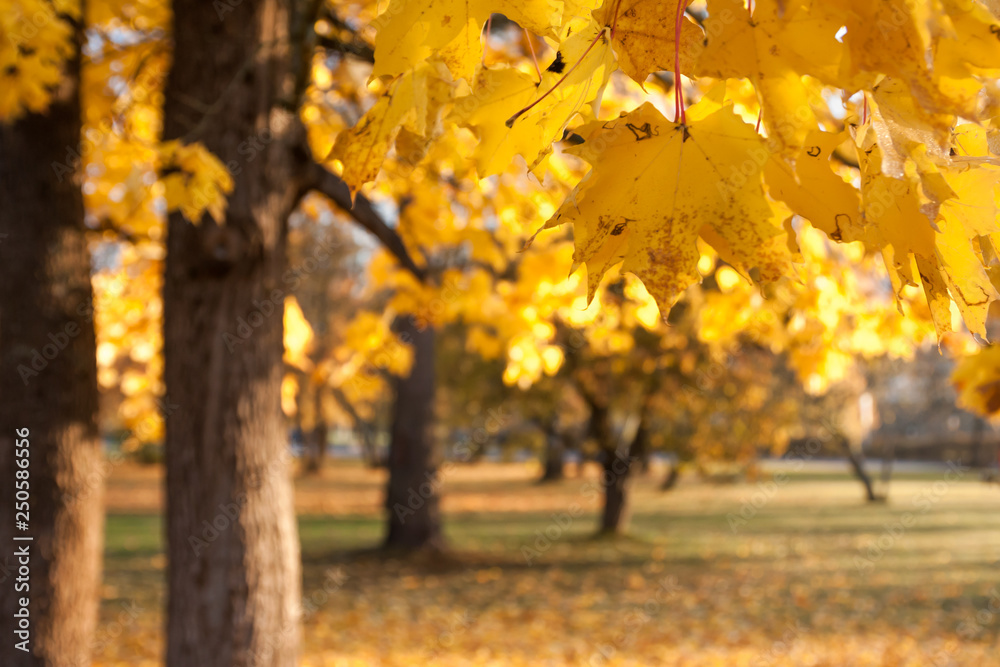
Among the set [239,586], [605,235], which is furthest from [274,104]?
[605,235]

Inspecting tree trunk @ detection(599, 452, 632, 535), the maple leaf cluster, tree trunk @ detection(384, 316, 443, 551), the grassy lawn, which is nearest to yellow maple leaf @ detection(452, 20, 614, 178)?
the maple leaf cluster

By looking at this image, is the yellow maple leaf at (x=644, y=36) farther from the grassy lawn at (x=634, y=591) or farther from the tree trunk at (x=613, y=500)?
the tree trunk at (x=613, y=500)

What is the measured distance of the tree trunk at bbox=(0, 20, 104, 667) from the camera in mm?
3533

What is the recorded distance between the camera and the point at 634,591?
9250 millimetres

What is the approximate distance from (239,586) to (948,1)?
11.0ft

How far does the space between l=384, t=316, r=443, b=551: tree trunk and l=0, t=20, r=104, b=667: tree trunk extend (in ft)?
24.0

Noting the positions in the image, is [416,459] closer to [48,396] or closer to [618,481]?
[618,481]

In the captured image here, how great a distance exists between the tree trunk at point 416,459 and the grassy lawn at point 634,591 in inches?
22.7

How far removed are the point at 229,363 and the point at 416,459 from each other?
27.3 ft

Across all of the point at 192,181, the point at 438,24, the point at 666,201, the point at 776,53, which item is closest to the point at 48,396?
the point at 192,181

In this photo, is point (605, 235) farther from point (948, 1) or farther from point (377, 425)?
point (377, 425)

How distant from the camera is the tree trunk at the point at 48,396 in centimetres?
353

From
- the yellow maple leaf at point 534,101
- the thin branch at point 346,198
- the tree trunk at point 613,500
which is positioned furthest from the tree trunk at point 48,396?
the tree trunk at point 613,500

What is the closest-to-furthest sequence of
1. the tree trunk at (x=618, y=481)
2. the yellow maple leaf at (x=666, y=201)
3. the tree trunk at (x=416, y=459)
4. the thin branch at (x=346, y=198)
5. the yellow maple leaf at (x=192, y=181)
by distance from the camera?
the yellow maple leaf at (x=666, y=201)
the yellow maple leaf at (x=192, y=181)
the thin branch at (x=346, y=198)
the tree trunk at (x=416, y=459)
the tree trunk at (x=618, y=481)
